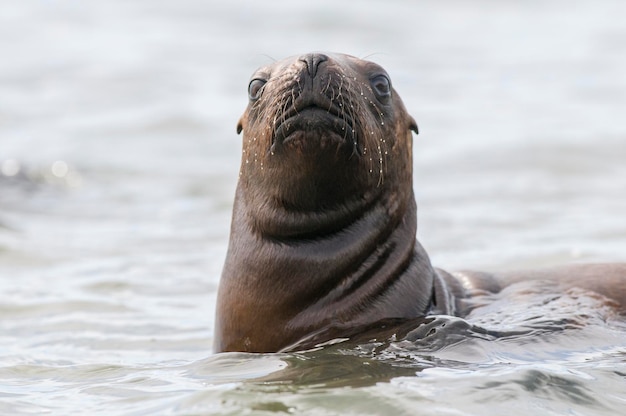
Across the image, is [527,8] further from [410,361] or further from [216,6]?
[410,361]

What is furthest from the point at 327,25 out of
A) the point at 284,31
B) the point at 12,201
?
the point at 12,201

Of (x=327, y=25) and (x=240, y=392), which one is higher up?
(x=327, y=25)

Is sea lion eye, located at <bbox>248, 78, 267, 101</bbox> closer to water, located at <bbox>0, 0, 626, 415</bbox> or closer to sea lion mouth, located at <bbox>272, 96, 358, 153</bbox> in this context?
sea lion mouth, located at <bbox>272, 96, 358, 153</bbox>

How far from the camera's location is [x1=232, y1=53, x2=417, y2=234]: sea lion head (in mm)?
7473

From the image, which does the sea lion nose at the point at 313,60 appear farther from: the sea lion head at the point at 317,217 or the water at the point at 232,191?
the water at the point at 232,191

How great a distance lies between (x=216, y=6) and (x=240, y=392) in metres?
25.7

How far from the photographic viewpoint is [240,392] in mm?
6422

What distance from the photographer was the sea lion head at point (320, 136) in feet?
24.5

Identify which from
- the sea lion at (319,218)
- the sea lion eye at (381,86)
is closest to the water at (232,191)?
the sea lion at (319,218)

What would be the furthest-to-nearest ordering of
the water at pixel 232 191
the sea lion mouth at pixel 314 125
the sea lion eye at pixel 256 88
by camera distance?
the sea lion eye at pixel 256 88
the sea lion mouth at pixel 314 125
the water at pixel 232 191

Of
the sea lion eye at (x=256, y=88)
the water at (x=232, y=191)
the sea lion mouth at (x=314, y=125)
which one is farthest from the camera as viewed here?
the sea lion eye at (x=256, y=88)

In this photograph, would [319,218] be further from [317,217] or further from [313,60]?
[313,60]

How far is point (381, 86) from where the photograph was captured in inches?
321

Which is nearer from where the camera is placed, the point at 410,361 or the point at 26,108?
the point at 410,361
